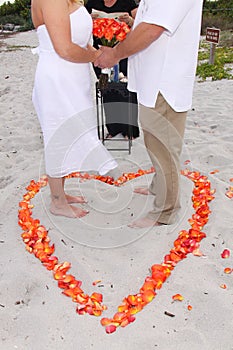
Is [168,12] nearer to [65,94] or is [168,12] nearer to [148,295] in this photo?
[65,94]

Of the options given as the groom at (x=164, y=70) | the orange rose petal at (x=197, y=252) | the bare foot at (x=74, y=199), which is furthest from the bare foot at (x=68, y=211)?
the orange rose petal at (x=197, y=252)

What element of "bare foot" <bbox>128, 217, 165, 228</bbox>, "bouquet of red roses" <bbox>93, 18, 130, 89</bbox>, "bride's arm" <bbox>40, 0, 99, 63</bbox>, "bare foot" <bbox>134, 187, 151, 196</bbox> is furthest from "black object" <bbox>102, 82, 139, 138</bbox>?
"bride's arm" <bbox>40, 0, 99, 63</bbox>

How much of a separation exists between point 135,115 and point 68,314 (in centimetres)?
285

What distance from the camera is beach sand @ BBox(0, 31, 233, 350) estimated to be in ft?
6.60

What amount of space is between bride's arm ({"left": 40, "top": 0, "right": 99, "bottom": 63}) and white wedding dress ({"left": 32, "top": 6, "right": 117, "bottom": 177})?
9 cm

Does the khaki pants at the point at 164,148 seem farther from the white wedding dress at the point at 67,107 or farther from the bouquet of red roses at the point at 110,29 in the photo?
the bouquet of red roses at the point at 110,29

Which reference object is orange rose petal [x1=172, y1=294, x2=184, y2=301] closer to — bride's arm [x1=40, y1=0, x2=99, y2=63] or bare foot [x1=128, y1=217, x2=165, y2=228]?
bare foot [x1=128, y1=217, x2=165, y2=228]

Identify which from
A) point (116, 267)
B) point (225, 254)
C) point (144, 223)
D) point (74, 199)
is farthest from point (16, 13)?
point (225, 254)

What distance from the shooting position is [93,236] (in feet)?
9.08

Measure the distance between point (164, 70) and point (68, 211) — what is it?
134 cm

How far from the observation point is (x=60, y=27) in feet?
7.51

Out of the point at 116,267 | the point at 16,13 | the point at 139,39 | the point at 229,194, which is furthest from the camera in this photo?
the point at 16,13

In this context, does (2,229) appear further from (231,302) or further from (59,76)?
(231,302)

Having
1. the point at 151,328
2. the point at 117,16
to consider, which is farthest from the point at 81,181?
the point at 151,328
